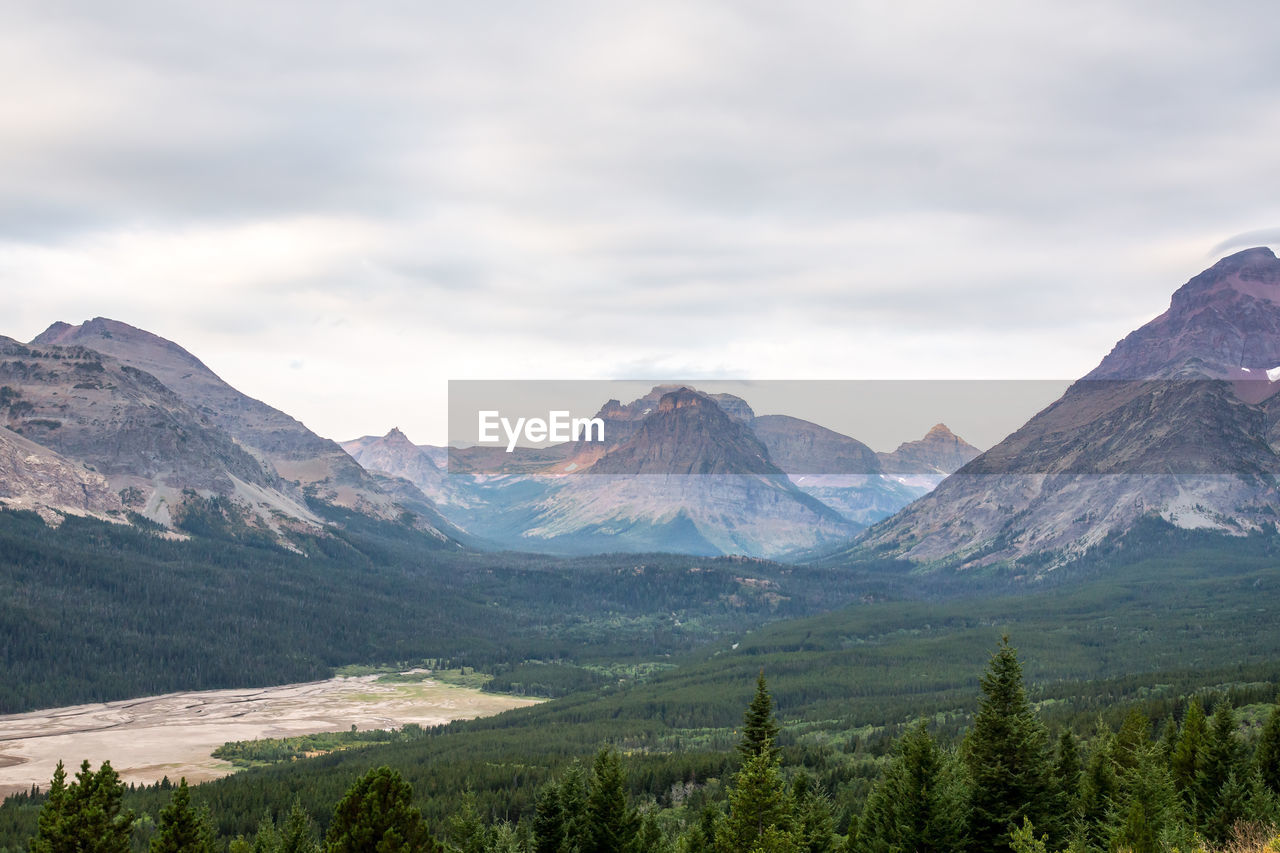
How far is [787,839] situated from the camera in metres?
50.6

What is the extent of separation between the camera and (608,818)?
67.4 m

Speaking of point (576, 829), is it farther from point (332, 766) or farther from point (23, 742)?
point (23, 742)

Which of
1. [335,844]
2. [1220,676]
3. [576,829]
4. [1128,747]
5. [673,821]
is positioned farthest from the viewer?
[1220,676]

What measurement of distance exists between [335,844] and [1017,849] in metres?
33.6

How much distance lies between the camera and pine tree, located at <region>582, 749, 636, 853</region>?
6700cm

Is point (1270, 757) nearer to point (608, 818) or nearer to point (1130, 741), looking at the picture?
point (1130, 741)

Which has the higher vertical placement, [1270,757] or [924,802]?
[924,802]

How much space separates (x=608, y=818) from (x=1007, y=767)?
25.9 meters

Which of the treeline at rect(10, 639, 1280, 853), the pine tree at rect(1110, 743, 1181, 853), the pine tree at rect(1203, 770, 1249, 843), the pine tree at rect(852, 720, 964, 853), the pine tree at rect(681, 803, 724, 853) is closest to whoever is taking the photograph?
the pine tree at rect(1110, 743, 1181, 853)

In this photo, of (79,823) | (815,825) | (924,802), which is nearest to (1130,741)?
(815,825)

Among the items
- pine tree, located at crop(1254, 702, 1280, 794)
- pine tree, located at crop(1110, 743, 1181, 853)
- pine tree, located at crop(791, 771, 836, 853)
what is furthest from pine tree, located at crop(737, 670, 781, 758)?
pine tree, located at crop(1254, 702, 1280, 794)

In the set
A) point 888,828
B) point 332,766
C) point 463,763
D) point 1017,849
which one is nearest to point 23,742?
point 332,766

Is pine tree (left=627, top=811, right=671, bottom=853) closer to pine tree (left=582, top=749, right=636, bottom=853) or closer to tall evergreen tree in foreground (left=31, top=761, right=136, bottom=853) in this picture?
pine tree (left=582, top=749, right=636, bottom=853)

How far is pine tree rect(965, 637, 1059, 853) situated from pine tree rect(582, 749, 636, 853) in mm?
22367
